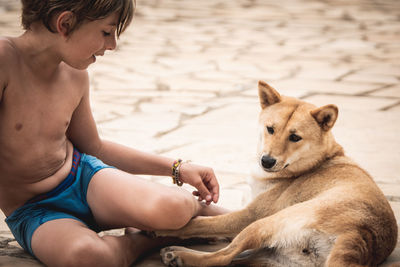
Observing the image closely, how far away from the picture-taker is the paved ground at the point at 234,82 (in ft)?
13.6

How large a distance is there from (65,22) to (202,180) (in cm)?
105

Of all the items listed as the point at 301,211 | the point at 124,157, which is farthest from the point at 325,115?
the point at 124,157

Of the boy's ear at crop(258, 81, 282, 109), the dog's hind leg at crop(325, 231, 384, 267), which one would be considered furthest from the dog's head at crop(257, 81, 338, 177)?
the dog's hind leg at crop(325, 231, 384, 267)

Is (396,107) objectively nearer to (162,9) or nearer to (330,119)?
(330,119)

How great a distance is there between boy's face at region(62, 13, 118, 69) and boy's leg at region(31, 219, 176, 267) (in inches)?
28.9

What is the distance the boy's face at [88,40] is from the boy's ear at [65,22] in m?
0.03

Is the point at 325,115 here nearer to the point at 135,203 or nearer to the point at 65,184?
the point at 135,203

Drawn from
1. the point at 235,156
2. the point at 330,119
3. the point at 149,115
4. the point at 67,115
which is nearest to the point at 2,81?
the point at 67,115

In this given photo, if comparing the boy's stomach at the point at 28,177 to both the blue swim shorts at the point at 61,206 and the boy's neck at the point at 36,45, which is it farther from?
the boy's neck at the point at 36,45

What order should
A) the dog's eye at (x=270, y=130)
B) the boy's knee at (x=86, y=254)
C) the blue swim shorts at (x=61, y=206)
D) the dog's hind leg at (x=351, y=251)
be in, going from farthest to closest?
the dog's eye at (x=270, y=130)
the blue swim shorts at (x=61, y=206)
the boy's knee at (x=86, y=254)
the dog's hind leg at (x=351, y=251)

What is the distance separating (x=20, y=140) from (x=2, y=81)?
27 cm

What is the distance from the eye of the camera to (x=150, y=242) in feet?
8.59

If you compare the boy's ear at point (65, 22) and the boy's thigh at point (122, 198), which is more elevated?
the boy's ear at point (65, 22)

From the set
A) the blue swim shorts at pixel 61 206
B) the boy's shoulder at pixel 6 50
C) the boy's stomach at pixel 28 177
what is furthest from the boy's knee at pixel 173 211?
the boy's shoulder at pixel 6 50
